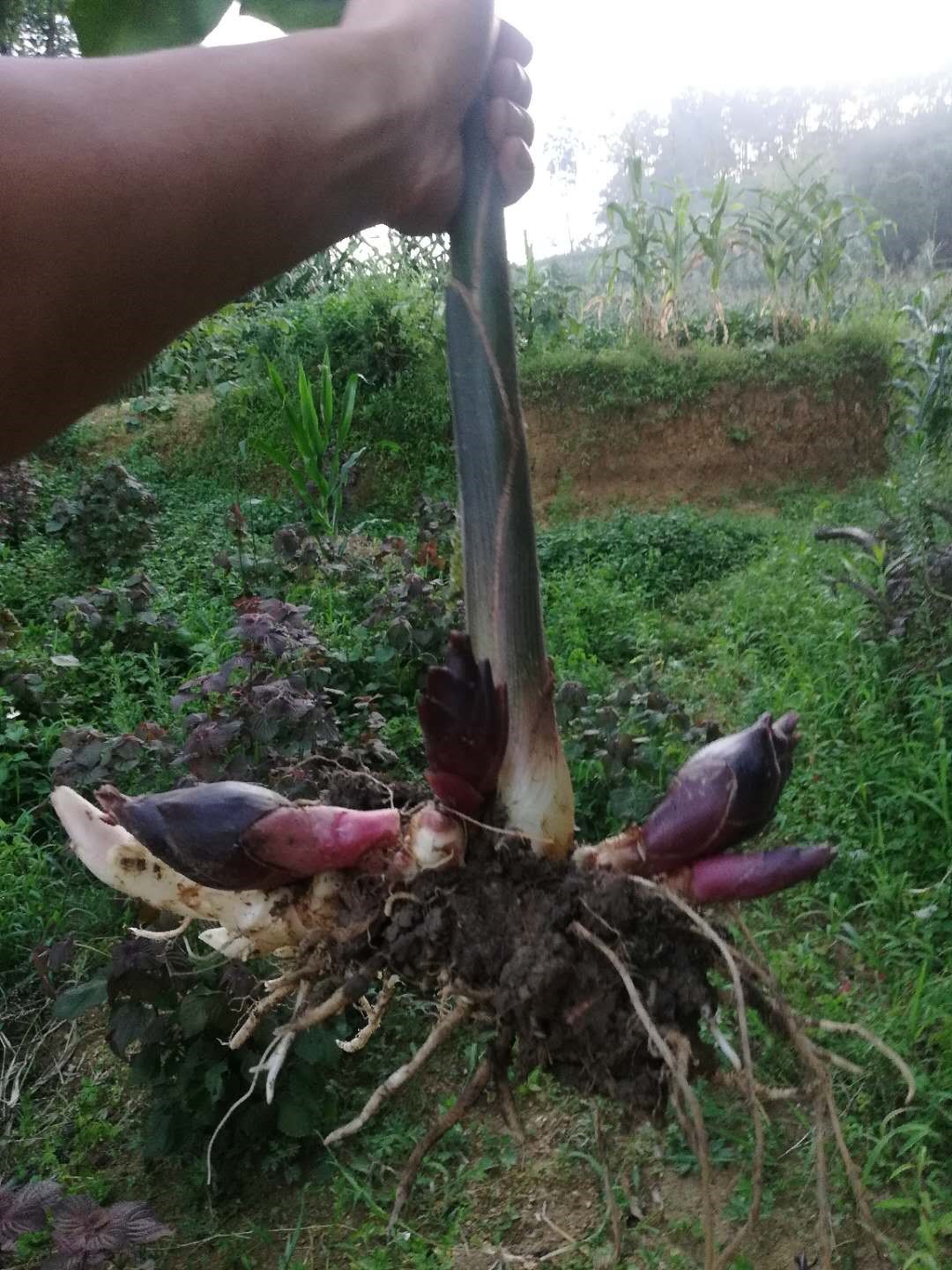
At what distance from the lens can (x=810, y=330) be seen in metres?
7.74

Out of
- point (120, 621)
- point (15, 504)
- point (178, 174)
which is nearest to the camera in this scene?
point (178, 174)

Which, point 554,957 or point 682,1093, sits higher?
point 554,957

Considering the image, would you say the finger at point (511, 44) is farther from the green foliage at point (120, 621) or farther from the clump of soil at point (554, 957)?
the green foliage at point (120, 621)

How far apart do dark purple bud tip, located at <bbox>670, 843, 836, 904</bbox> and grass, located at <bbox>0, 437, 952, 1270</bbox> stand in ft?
2.19

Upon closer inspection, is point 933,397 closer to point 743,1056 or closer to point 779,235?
point 779,235

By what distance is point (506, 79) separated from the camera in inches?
37.9

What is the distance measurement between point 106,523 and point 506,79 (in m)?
4.21

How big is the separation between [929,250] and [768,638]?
326 inches

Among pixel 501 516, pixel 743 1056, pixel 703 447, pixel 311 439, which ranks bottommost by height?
pixel 703 447

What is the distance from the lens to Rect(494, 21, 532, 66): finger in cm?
97

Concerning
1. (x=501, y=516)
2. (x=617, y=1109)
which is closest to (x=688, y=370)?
(x=617, y=1109)

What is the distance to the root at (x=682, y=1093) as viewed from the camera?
0.81 m

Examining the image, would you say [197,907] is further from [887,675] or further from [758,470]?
[758,470]

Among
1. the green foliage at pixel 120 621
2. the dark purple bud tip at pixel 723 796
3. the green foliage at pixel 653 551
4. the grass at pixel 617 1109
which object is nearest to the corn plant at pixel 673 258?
the green foliage at pixel 653 551
